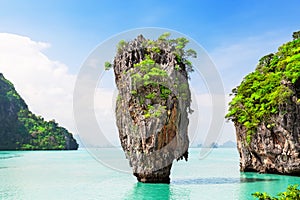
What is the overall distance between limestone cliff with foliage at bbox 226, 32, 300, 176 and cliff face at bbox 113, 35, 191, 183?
5.75 metres

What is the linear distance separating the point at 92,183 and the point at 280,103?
11.8 meters

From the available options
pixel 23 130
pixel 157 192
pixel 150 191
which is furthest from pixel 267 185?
pixel 23 130

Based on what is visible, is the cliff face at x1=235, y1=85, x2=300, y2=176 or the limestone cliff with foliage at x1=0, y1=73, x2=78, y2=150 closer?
the cliff face at x1=235, y1=85, x2=300, y2=176

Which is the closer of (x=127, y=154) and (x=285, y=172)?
(x=127, y=154)

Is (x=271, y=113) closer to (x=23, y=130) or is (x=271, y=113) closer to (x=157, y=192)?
(x=157, y=192)

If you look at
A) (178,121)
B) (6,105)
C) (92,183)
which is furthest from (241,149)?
(6,105)

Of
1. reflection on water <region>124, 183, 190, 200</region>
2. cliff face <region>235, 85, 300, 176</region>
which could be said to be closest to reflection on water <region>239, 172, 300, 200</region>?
cliff face <region>235, 85, 300, 176</region>

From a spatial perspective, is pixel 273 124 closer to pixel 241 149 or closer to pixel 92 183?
pixel 241 149

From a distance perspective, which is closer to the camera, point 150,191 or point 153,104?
point 150,191

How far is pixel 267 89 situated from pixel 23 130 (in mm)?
65712

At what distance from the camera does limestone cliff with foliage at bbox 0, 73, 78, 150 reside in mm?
73312

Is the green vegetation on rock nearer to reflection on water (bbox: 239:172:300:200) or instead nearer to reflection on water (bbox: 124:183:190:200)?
reflection on water (bbox: 239:172:300:200)

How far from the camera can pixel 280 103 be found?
19.2m

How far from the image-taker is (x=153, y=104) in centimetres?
1623
